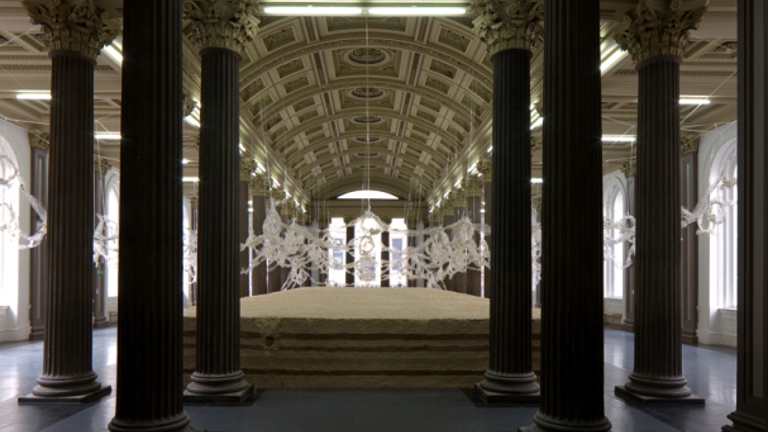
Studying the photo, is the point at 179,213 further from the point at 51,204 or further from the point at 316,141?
the point at 316,141

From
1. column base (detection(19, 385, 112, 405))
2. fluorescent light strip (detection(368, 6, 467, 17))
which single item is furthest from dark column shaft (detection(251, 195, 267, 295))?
column base (detection(19, 385, 112, 405))

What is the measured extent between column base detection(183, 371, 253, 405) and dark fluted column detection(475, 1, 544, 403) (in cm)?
278

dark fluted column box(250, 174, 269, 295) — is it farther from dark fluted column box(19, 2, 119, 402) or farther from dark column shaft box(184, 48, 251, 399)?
dark column shaft box(184, 48, 251, 399)

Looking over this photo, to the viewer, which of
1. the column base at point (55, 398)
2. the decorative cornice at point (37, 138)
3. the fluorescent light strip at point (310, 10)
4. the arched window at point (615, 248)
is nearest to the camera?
the column base at point (55, 398)

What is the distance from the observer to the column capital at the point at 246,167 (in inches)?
610

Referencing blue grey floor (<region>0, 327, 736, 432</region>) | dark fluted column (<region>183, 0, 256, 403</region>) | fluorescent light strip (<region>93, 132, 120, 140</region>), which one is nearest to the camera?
blue grey floor (<region>0, 327, 736, 432</region>)

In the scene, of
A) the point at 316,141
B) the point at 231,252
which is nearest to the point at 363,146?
the point at 316,141

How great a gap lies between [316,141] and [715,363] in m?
12.8

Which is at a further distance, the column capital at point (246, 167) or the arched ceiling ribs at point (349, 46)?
the column capital at point (246, 167)

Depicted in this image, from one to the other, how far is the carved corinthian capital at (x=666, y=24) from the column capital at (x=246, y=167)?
10.6 meters

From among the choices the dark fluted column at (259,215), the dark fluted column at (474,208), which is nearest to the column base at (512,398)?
the dark fluted column at (474,208)

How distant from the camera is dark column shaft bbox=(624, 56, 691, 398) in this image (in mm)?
6930

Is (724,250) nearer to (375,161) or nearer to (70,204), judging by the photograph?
(70,204)

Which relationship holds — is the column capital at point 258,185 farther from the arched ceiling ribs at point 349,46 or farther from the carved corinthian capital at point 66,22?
the carved corinthian capital at point 66,22
